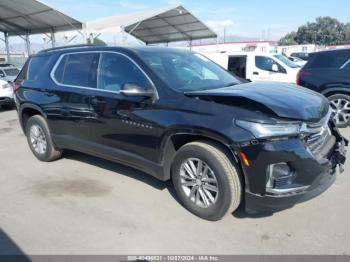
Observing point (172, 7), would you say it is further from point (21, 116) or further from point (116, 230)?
point (116, 230)

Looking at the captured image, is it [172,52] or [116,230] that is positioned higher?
[172,52]

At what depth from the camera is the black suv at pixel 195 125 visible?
9.93 feet

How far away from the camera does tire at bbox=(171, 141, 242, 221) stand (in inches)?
126

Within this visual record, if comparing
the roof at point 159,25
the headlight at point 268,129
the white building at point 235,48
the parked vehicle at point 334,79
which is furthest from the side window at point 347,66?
the white building at point 235,48

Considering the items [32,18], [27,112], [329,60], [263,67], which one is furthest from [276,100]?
[32,18]

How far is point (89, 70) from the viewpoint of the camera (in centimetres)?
448

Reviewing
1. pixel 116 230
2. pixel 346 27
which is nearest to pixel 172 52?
pixel 116 230

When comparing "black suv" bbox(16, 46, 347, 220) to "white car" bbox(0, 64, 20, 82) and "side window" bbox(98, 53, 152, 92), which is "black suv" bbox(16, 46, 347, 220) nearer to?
"side window" bbox(98, 53, 152, 92)

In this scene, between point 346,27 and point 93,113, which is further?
point 346,27

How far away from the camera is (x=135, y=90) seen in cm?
357

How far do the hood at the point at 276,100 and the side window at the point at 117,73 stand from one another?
70 cm

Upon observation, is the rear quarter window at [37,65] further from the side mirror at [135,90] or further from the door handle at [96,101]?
the side mirror at [135,90]

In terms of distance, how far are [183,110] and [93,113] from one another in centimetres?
144

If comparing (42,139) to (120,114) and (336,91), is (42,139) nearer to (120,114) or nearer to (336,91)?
(120,114)
